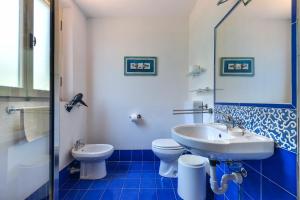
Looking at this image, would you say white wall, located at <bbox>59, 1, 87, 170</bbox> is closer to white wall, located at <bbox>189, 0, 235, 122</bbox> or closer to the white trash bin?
the white trash bin

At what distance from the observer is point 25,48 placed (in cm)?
145

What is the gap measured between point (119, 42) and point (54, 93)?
1715mm

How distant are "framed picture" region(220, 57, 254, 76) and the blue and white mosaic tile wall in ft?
0.85

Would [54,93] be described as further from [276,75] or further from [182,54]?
[182,54]

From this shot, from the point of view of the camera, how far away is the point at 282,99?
0.95 metres

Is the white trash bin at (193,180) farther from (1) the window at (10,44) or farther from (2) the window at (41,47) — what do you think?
(1) the window at (10,44)

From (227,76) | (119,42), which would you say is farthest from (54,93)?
(119,42)

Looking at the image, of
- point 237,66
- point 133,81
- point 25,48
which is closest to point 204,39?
point 237,66

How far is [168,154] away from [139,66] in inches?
54.0

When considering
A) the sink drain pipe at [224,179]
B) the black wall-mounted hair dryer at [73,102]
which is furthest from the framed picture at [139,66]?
the sink drain pipe at [224,179]

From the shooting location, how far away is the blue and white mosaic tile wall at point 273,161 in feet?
2.87

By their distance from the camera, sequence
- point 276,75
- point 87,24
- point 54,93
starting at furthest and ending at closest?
point 87,24, point 54,93, point 276,75

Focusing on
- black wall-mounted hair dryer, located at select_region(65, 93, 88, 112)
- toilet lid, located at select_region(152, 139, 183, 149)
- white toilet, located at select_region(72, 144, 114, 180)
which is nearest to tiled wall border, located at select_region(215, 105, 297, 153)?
toilet lid, located at select_region(152, 139, 183, 149)

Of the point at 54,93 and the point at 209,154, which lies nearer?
the point at 209,154
